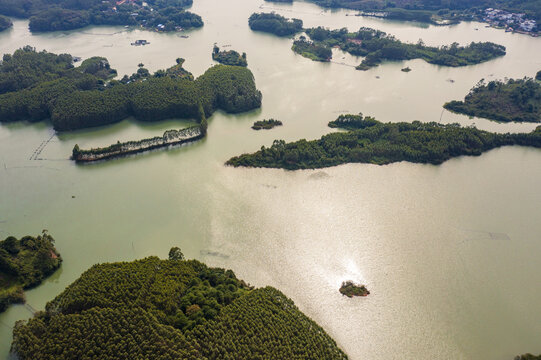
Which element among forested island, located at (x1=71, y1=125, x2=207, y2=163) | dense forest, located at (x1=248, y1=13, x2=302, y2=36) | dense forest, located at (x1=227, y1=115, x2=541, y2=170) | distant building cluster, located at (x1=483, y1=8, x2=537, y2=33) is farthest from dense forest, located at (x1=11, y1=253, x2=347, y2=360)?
distant building cluster, located at (x1=483, y1=8, x2=537, y2=33)

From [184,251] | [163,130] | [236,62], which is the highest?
[236,62]

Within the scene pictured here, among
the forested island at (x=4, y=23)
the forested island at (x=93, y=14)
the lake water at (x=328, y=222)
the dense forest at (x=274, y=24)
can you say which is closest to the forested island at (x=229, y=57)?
the lake water at (x=328, y=222)

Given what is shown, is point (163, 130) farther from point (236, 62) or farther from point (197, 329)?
point (197, 329)

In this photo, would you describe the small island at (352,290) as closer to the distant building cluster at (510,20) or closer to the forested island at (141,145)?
the forested island at (141,145)

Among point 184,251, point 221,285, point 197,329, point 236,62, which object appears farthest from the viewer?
point 236,62

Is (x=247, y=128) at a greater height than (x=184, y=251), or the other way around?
(x=247, y=128)

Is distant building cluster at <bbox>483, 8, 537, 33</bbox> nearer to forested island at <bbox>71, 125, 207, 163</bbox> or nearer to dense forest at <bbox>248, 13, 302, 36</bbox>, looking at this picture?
dense forest at <bbox>248, 13, 302, 36</bbox>

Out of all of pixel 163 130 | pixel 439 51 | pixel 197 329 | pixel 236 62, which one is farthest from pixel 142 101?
pixel 439 51
